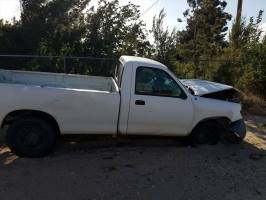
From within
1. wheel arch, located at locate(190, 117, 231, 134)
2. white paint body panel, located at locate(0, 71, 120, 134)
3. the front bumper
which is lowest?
the front bumper

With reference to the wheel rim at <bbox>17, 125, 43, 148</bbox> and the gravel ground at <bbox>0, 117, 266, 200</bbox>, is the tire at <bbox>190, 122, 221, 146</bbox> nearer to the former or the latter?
the gravel ground at <bbox>0, 117, 266, 200</bbox>

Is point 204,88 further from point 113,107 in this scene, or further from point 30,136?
point 30,136

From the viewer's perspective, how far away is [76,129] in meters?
6.97

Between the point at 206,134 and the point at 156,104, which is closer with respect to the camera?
the point at 156,104

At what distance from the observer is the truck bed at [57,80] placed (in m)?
8.02

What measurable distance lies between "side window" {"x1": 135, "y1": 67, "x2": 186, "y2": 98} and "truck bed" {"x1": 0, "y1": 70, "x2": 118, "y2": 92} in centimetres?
74

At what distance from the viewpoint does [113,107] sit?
7008 mm

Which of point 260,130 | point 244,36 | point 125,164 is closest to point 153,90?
point 125,164

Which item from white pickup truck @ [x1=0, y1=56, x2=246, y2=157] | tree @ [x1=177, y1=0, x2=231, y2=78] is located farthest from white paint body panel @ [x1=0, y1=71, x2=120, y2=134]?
tree @ [x1=177, y1=0, x2=231, y2=78]

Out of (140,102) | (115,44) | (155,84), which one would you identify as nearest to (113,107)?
(140,102)

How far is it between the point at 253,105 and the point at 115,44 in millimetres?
5180

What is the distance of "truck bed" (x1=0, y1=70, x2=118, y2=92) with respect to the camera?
8.02 metres

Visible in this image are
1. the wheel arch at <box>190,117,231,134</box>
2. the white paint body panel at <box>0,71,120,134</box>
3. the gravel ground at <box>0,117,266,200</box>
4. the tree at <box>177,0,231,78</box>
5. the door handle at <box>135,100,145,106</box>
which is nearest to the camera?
the gravel ground at <box>0,117,266,200</box>

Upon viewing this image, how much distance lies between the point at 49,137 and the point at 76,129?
471 mm
